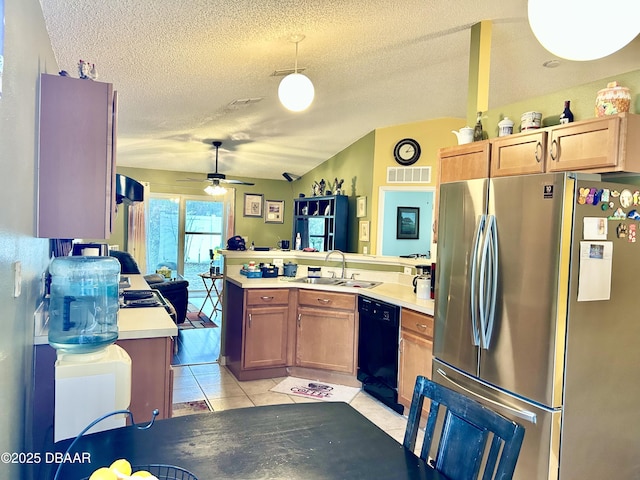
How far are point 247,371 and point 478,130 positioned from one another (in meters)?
2.78

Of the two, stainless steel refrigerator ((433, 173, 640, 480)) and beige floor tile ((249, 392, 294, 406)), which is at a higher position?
stainless steel refrigerator ((433, 173, 640, 480))

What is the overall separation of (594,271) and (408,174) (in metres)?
4.18

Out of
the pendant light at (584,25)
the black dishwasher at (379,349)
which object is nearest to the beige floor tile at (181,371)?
the black dishwasher at (379,349)

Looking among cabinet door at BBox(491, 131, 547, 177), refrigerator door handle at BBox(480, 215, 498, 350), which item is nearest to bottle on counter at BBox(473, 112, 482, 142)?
cabinet door at BBox(491, 131, 547, 177)

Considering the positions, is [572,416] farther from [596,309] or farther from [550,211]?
Answer: [550,211]

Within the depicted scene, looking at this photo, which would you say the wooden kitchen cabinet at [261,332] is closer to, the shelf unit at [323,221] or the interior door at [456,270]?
the interior door at [456,270]

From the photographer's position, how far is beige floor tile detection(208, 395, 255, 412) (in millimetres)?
3357

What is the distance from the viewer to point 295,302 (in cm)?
404

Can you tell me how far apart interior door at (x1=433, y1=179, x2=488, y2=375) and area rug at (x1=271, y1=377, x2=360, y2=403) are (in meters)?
1.18

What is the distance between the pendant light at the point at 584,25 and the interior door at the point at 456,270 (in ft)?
2.65

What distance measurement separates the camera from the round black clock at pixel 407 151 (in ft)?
19.7

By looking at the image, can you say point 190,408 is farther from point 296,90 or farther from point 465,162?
point 465,162

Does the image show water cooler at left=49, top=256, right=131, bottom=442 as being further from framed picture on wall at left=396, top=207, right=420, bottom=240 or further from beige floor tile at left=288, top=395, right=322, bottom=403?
framed picture on wall at left=396, top=207, right=420, bottom=240

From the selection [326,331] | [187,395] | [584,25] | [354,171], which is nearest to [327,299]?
[326,331]
